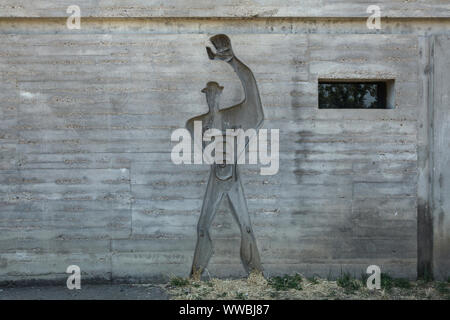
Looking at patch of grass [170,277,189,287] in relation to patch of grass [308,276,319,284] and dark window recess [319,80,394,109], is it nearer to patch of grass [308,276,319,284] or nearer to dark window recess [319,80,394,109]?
patch of grass [308,276,319,284]

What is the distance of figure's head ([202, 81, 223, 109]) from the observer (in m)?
4.80

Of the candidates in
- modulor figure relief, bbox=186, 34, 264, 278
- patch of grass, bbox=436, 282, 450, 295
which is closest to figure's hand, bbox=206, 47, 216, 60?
modulor figure relief, bbox=186, 34, 264, 278

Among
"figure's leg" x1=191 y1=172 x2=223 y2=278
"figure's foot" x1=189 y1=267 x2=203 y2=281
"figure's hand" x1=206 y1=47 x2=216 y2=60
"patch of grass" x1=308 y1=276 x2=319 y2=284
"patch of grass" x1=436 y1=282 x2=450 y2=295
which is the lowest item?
"patch of grass" x1=436 y1=282 x2=450 y2=295

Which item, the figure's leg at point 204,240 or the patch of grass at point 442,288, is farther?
the figure's leg at point 204,240

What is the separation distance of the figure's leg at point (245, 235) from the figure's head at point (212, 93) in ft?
3.35

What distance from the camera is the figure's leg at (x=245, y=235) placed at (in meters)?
4.83

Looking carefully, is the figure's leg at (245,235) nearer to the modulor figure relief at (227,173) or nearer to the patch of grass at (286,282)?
the modulor figure relief at (227,173)

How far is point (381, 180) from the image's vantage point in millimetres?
4879

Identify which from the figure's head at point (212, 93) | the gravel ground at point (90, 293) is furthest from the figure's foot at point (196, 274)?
the figure's head at point (212, 93)

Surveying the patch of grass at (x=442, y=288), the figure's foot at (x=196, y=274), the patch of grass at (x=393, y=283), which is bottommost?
the patch of grass at (x=442, y=288)

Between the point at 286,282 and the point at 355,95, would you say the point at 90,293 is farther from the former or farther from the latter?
the point at 355,95

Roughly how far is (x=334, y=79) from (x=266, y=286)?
98.6 inches

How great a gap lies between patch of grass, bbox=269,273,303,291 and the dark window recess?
203 cm

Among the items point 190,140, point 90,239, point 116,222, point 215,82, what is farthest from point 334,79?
point 90,239
